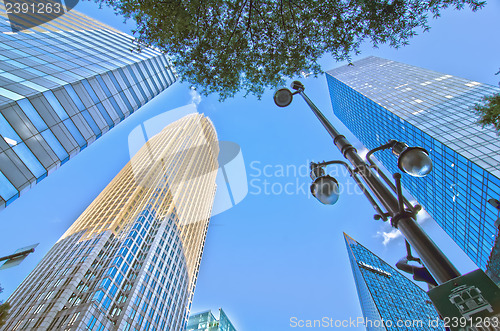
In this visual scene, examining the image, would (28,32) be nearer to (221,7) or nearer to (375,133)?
(221,7)

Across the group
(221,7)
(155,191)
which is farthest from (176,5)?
(155,191)

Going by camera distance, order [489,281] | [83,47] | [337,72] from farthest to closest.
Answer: [337,72] → [83,47] → [489,281]

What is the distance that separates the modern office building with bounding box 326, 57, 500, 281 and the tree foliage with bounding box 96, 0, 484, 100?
29465 millimetres

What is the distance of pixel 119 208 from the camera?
60.9m

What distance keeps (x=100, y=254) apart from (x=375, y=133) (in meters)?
67.3

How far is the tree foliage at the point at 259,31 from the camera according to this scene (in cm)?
938

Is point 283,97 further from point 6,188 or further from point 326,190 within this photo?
point 6,188

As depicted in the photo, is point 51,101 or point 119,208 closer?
point 51,101

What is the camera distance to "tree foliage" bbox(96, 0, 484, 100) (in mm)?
9375

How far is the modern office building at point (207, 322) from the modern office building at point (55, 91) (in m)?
59.6

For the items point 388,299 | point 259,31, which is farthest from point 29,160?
point 388,299
